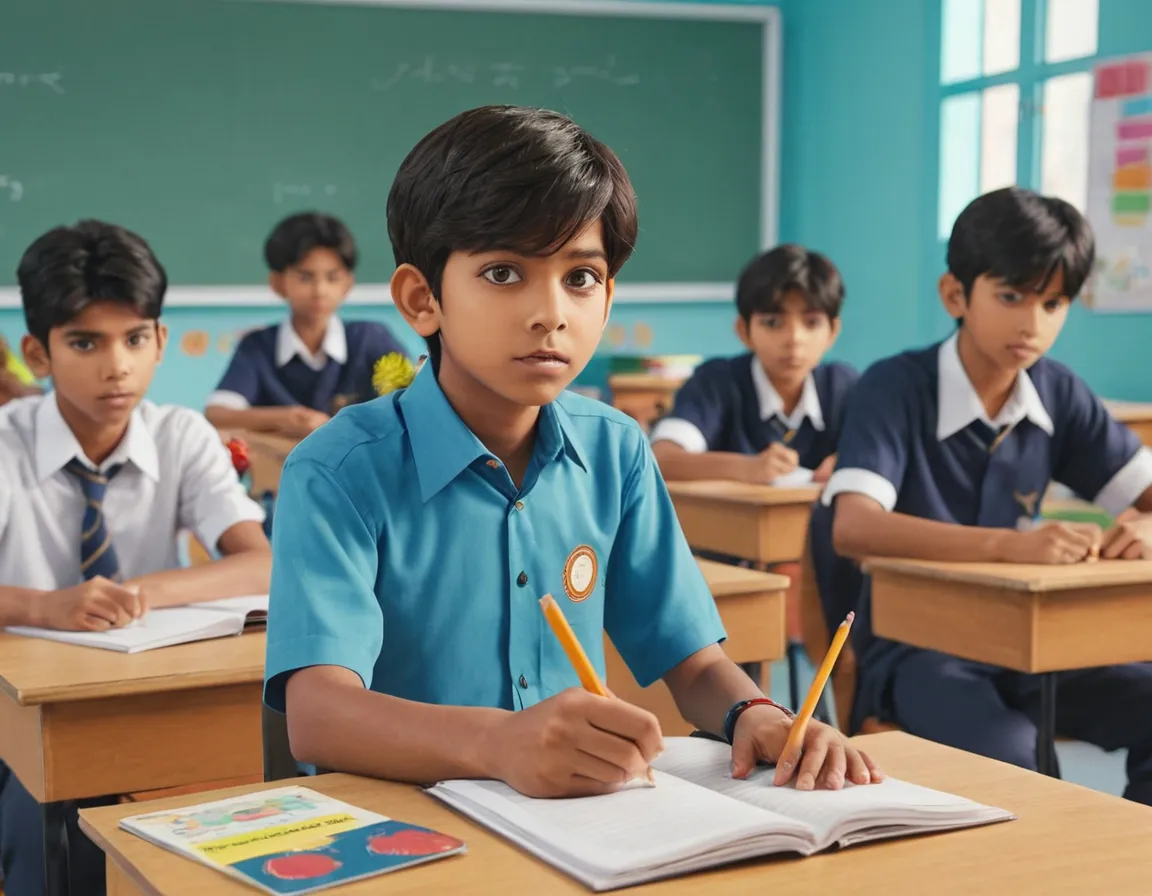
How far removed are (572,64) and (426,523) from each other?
18.9 feet

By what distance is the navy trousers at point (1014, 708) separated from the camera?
222 centimetres

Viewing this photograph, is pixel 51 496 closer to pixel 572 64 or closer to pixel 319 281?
pixel 319 281

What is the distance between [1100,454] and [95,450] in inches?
67.6

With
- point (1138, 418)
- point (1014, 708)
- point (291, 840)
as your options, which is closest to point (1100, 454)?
point (1014, 708)

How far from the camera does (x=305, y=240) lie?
4953 mm

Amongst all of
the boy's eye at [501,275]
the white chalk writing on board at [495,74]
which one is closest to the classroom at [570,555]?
the boy's eye at [501,275]

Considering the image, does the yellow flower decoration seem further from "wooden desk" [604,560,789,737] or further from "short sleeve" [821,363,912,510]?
"short sleeve" [821,363,912,510]

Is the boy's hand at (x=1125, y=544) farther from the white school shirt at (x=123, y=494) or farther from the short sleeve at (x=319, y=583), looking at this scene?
the short sleeve at (x=319, y=583)

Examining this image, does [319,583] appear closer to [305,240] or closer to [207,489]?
[207,489]

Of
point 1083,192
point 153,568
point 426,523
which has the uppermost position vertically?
point 1083,192

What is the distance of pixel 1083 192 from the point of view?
5.36 metres

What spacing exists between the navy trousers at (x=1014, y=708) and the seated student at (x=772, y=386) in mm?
1244

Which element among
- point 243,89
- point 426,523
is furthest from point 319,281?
point 426,523

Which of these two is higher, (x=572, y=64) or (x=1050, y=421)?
(x=572, y=64)
